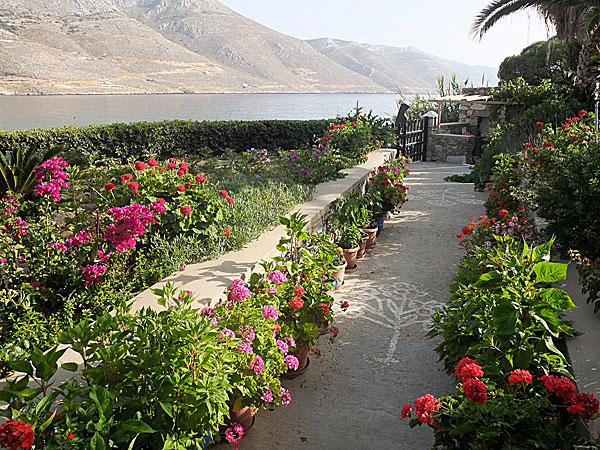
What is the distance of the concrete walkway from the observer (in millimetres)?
2662

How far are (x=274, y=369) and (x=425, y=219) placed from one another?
5.17 m

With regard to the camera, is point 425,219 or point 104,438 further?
point 425,219

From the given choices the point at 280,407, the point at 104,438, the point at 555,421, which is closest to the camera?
the point at 104,438

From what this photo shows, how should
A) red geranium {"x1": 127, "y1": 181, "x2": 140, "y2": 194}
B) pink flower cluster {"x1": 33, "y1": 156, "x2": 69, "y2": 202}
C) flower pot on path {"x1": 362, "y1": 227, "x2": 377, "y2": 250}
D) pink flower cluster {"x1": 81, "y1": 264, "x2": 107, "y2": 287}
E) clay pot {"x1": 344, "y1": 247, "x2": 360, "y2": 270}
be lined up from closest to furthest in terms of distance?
1. pink flower cluster {"x1": 81, "y1": 264, "x2": 107, "y2": 287}
2. red geranium {"x1": 127, "y1": 181, "x2": 140, "y2": 194}
3. pink flower cluster {"x1": 33, "y1": 156, "x2": 69, "y2": 202}
4. clay pot {"x1": 344, "y1": 247, "x2": 360, "y2": 270}
5. flower pot on path {"x1": 362, "y1": 227, "x2": 377, "y2": 250}

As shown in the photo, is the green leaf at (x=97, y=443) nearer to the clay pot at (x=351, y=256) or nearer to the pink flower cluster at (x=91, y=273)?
the pink flower cluster at (x=91, y=273)

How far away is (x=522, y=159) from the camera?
5930 mm

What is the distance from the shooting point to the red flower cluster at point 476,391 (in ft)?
6.17

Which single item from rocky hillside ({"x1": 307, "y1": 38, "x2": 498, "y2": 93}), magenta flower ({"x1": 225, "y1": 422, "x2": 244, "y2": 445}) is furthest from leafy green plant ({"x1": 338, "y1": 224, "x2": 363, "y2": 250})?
rocky hillside ({"x1": 307, "y1": 38, "x2": 498, "y2": 93})

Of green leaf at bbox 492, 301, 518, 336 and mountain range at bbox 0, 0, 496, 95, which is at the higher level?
mountain range at bbox 0, 0, 496, 95

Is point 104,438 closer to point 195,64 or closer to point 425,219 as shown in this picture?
point 425,219

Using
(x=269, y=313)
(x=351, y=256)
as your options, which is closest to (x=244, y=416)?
(x=269, y=313)

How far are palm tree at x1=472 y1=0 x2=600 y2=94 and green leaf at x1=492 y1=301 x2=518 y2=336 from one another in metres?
9.01

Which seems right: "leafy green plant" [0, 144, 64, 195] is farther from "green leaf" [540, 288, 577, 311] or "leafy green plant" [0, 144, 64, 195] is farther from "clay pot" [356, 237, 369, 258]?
"green leaf" [540, 288, 577, 311]

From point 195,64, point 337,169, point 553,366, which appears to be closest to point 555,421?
point 553,366
